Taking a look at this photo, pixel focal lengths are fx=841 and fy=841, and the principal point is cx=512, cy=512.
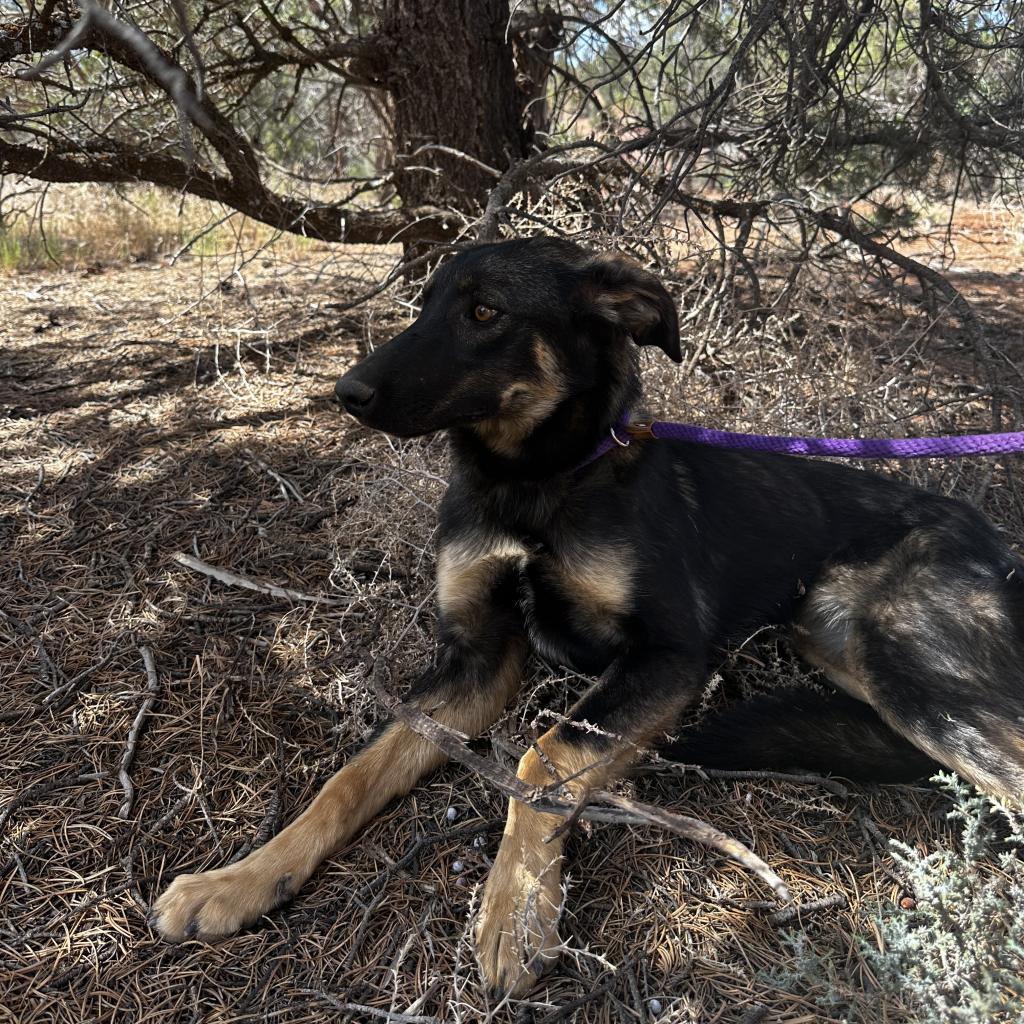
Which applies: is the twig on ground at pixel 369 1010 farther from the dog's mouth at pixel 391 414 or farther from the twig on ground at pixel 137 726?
the dog's mouth at pixel 391 414

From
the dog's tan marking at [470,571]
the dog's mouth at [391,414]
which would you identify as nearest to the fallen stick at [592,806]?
the dog's tan marking at [470,571]

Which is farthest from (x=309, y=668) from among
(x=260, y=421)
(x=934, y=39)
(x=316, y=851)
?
(x=934, y=39)

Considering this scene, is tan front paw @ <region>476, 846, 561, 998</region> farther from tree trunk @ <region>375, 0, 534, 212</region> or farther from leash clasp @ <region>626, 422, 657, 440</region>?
tree trunk @ <region>375, 0, 534, 212</region>

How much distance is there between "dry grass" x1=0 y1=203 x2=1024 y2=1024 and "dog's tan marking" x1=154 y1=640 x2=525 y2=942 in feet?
0.21

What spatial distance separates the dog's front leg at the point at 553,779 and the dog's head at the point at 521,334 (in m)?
0.94

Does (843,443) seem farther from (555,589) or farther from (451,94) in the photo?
(451,94)

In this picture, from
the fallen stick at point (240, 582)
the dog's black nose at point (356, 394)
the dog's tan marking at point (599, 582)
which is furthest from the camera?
the fallen stick at point (240, 582)

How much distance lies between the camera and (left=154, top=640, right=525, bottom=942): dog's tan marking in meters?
2.35

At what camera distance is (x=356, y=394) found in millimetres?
2566

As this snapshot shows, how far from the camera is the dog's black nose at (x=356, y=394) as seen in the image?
2.57 m

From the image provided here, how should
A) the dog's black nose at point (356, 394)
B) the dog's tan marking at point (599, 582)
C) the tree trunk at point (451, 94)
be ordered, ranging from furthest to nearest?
the tree trunk at point (451, 94) < the dog's tan marking at point (599, 582) < the dog's black nose at point (356, 394)

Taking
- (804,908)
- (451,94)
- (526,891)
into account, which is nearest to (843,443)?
(804,908)

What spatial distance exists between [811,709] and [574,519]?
1.01 m

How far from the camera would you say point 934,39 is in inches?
190
